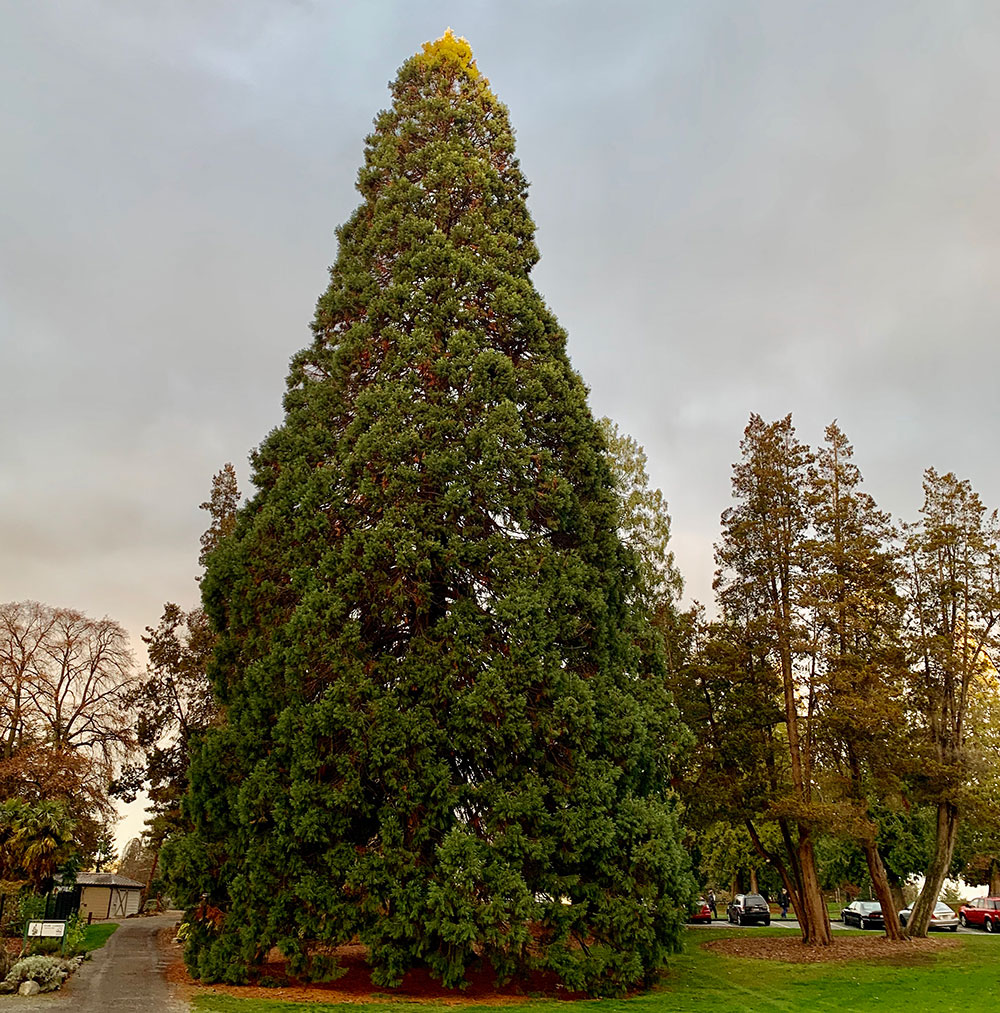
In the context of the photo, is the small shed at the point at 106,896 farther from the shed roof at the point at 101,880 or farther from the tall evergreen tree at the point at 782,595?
the tall evergreen tree at the point at 782,595

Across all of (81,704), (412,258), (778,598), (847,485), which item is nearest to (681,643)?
(778,598)

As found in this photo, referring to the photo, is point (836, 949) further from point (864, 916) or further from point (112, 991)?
point (112, 991)

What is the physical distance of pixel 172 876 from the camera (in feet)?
44.3

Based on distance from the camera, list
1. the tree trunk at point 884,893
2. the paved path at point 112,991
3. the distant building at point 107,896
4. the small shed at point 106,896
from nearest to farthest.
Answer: the paved path at point 112,991
the tree trunk at point 884,893
the distant building at point 107,896
the small shed at point 106,896

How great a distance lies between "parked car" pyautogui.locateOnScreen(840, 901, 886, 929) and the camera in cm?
2962

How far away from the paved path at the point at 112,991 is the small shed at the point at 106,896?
28002 mm

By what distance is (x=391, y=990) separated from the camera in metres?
12.5

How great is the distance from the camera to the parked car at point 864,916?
97.2ft

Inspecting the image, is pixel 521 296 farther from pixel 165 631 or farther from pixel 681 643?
pixel 165 631

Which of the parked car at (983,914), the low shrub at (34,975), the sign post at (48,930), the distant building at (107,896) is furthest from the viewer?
the distant building at (107,896)

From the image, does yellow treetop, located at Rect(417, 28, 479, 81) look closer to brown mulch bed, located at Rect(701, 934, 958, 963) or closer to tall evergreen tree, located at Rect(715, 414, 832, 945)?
tall evergreen tree, located at Rect(715, 414, 832, 945)

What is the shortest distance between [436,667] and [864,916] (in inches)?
1027

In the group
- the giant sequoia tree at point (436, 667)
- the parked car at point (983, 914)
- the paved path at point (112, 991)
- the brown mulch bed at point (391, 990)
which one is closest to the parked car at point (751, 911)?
the parked car at point (983, 914)

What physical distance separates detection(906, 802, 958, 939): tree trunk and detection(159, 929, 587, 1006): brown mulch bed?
542 inches
